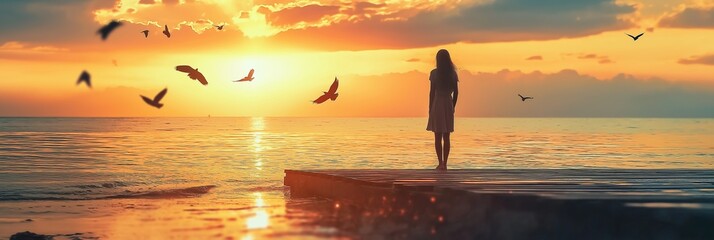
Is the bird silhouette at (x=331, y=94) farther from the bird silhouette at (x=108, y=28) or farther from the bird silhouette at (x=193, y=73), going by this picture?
the bird silhouette at (x=108, y=28)

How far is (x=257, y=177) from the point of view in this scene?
3009 cm

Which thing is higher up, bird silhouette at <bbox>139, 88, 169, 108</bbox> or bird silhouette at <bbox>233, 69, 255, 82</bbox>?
bird silhouette at <bbox>233, 69, 255, 82</bbox>

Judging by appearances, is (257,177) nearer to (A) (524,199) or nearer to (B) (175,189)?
(B) (175,189)

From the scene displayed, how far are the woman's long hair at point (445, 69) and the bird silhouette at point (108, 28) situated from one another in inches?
284

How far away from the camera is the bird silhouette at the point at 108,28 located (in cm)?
786

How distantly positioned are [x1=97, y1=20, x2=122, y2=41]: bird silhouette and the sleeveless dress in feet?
24.3

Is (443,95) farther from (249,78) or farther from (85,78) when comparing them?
(85,78)

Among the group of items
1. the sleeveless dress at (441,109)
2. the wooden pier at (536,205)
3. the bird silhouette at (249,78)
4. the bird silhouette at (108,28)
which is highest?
the bird silhouette at (108,28)

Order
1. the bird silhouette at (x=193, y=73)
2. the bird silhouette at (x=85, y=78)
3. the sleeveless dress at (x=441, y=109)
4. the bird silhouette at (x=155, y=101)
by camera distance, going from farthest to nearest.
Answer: the sleeveless dress at (x=441, y=109) < the bird silhouette at (x=193, y=73) < the bird silhouette at (x=155, y=101) < the bird silhouette at (x=85, y=78)

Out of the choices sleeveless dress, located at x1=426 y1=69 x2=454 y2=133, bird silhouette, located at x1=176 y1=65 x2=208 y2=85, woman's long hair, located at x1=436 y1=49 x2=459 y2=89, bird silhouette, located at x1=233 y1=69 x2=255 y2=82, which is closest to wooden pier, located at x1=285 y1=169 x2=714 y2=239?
sleeveless dress, located at x1=426 y1=69 x2=454 y2=133

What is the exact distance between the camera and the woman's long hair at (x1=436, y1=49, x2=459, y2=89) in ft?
48.1

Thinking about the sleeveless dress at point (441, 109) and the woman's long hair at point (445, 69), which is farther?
the sleeveless dress at point (441, 109)

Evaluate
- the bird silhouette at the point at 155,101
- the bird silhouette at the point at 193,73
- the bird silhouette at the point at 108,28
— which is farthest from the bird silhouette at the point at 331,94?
the bird silhouette at the point at 108,28

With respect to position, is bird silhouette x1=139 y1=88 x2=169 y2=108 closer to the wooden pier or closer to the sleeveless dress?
the wooden pier
